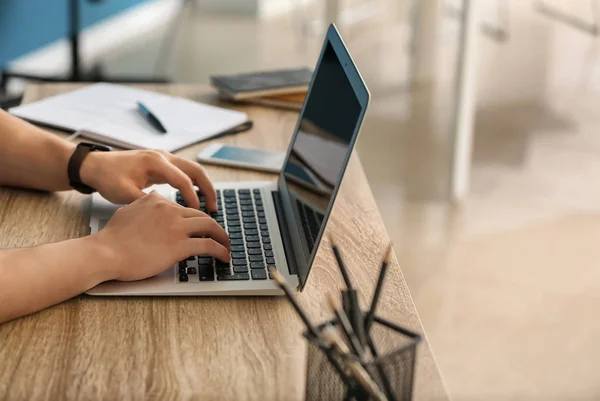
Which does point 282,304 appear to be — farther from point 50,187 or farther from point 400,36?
point 400,36

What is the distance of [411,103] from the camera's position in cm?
392

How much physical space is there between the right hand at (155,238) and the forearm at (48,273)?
0.8 inches

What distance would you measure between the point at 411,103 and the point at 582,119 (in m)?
0.73

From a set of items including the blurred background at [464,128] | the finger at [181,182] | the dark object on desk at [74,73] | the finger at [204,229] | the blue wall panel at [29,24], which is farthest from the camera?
the blue wall panel at [29,24]

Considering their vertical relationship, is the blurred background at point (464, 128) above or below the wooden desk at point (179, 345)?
above

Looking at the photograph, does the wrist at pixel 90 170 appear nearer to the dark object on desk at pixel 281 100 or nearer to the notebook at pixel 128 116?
the notebook at pixel 128 116

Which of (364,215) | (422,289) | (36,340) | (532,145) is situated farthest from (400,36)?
(36,340)

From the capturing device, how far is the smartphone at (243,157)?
146 cm

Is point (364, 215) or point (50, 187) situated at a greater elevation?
point (50, 187)

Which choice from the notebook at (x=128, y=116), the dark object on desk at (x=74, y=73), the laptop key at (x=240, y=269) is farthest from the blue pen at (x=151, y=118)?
the dark object on desk at (x=74, y=73)

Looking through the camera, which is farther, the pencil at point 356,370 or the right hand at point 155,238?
the right hand at point 155,238

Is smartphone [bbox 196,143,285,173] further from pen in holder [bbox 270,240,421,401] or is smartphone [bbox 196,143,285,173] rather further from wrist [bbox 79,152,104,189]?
pen in holder [bbox 270,240,421,401]

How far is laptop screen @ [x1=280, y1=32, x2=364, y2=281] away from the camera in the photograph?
3.43 ft

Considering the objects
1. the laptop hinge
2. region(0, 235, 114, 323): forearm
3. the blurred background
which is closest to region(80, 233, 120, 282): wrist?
region(0, 235, 114, 323): forearm
